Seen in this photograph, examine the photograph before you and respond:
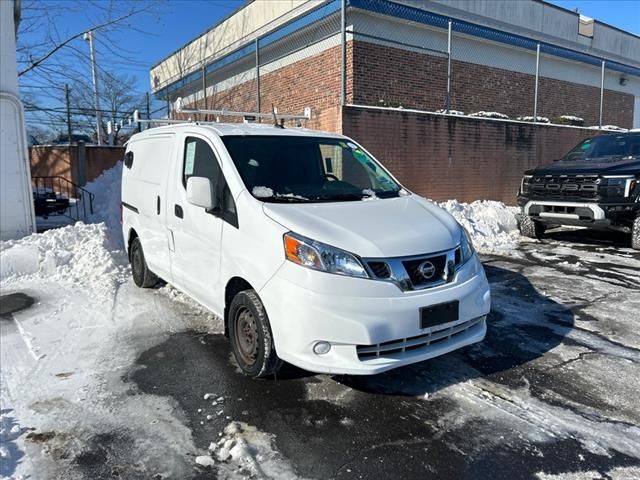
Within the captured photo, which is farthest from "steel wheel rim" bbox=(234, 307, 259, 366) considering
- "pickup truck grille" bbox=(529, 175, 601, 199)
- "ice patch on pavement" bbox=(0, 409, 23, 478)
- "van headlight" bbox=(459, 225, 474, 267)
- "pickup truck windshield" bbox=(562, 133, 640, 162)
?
"pickup truck windshield" bbox=(562, 133, 640, 162)

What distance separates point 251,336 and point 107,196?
1091cm

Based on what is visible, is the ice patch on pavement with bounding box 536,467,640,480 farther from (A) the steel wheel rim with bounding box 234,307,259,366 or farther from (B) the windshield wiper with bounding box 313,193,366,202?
(B) the windshield wiper with bounding box 313,193,366,202

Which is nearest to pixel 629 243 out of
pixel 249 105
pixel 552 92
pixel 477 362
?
pixel 477 362

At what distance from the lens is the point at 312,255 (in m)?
3.13

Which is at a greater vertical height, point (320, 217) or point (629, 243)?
point (320, 217)

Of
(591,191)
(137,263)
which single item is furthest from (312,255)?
(591,191)

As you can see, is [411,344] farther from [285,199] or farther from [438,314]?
[285,199]

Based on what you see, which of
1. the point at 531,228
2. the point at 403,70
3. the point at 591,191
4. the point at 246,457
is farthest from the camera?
the point at 403,70

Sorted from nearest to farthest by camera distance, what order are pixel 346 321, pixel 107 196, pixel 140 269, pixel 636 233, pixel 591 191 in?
pixel 346 321
pixel 140 269
pixel 591 191
pixel 636 233
pixel 107 196

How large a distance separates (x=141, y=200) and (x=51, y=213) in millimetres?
6836

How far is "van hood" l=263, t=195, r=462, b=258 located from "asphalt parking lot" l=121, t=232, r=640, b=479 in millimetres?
1082

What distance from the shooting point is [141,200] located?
5.67 meters

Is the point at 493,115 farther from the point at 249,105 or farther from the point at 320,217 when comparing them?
the point at 320,217

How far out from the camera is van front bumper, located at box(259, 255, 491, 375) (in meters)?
3.03
